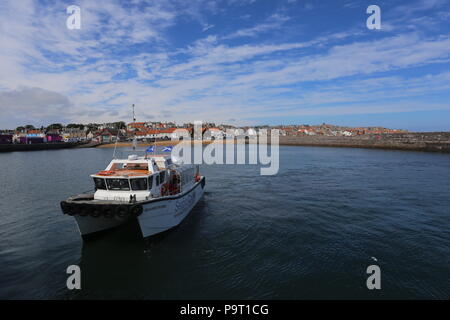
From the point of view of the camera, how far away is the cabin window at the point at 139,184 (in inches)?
514

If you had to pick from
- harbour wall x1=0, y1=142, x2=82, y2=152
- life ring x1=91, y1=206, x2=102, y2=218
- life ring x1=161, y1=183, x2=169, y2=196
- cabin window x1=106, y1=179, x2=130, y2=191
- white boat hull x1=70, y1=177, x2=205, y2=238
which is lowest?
white boat hull x1=70, y1=177, x2=205, y2=238

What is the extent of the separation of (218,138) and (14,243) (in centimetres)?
12932

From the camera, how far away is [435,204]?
1952 centimetres

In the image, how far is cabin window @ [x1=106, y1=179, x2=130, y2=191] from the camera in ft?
43.1

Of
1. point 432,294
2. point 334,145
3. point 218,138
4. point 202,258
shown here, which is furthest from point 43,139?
point 432,294

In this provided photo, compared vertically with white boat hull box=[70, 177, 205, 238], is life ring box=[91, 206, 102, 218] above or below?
above

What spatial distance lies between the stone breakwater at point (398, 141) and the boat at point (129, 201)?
235 feet

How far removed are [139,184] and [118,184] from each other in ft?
3.57

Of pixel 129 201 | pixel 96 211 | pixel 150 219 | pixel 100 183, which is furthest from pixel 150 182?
pixel 96 211

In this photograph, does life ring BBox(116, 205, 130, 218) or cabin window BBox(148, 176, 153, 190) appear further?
cabin window BBox(148, 176, 153, 190)

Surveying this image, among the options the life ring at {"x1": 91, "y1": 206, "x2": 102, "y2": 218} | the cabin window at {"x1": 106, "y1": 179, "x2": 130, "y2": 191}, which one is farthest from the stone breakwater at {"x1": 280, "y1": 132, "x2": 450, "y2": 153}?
the life ring at {"x1": 91, "y1": 206, "x2": 102, "y2": 218}

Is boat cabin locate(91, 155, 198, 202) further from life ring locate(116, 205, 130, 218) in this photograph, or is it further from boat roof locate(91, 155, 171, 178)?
life ring locate(116, 205, 130, 218)

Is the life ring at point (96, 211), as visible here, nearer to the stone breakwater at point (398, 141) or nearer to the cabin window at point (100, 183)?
the cabin window at point (100, 183)

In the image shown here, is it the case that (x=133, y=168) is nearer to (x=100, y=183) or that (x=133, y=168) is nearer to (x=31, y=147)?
(x=100, y=183)
